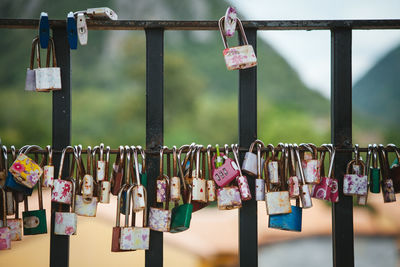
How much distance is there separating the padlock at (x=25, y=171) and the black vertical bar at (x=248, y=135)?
2.01 feet

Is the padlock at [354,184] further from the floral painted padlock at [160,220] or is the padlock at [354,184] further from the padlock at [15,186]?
the padlock at [15,186]

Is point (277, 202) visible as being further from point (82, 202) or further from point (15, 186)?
point (15, 186)

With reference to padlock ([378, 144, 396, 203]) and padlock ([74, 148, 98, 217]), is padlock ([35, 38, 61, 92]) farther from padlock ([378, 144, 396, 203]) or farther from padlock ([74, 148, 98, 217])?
padlock ([378, 144, 396, 203])

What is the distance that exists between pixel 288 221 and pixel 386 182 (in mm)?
339

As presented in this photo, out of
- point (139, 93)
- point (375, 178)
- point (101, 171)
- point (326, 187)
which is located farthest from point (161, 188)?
point (139, 93)

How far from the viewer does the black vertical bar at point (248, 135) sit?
1.14 metres

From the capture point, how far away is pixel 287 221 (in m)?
1.12

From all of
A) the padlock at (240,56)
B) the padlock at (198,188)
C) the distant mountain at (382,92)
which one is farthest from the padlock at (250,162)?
the distant mountain at (382,92)

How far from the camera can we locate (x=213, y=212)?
Result: 20.2 ft

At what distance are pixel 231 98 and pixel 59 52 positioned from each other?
302 inches

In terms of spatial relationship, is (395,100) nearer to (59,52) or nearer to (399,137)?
(399,137)

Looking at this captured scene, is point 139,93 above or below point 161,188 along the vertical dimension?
above

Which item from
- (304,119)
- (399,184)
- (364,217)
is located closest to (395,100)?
(304,119)

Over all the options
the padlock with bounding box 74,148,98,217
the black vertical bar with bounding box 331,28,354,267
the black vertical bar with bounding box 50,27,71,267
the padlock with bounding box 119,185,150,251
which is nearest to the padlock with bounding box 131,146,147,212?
the padlock with bounding box 119,185,150,251
